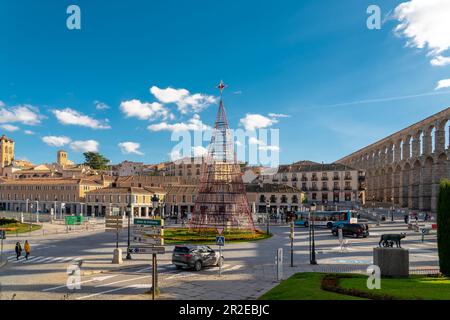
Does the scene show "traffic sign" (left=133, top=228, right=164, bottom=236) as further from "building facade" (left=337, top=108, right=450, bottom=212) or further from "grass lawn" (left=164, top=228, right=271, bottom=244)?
"building facade" (left=337, top=108, right=450, bottom=212)

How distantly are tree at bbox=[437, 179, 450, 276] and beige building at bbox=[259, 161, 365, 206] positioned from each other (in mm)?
70042

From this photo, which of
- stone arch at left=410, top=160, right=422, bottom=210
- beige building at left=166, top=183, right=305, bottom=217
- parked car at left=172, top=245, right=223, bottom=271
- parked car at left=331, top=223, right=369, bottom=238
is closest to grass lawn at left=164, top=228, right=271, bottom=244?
parked car at left=331, top=223, right=369, bottom=238

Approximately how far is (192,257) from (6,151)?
17702cm

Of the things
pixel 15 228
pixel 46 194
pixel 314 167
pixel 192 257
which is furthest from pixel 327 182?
pixel 192 257

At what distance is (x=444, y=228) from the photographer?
1903 cm

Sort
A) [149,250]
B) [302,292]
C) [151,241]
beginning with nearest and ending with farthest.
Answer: [302,292], [149,250], [151,241]

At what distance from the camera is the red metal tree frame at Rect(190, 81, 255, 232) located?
129 ft

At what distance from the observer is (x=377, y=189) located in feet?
372

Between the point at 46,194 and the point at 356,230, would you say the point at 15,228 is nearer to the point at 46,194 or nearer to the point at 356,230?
the point at 356,230

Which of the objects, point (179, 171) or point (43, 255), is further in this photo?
point (179, 171)

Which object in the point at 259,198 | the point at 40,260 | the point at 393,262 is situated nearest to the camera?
the point at 393,262
